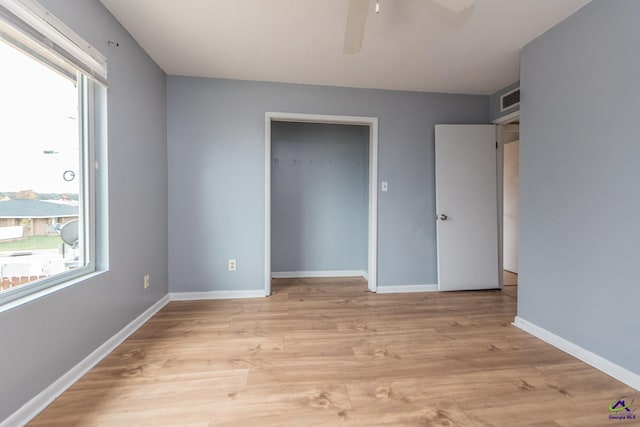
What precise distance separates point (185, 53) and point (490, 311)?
361 centimetres

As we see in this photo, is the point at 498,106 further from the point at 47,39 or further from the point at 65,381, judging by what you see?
the point at 65,381

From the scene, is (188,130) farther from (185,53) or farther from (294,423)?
(294,423)

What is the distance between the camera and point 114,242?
5.62ft

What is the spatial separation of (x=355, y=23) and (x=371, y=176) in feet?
5.47

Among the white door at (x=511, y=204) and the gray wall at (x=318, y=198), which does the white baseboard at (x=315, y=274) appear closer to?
the gray wall at (x=318, y=198)

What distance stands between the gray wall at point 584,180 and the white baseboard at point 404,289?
90cm

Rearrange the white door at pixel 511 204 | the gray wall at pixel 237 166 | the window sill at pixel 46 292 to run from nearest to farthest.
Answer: the window sill at pixel 46 292 → the gray wall at pixel 237 166 → the white door at pixel 511 204

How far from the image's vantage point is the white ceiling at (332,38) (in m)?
1.62

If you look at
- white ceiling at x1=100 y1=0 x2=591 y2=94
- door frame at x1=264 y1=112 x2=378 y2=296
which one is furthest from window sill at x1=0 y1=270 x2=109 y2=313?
white ceiling at x1=100 y1=0 x2=591 y2=94

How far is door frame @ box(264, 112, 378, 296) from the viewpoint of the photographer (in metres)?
2.61

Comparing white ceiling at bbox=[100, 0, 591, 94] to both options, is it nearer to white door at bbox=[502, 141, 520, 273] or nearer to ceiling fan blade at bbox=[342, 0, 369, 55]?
ceiling fan blade at bbox=[342, 0, 369, 55]

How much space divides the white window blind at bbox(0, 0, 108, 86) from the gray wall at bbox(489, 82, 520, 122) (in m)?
3.60

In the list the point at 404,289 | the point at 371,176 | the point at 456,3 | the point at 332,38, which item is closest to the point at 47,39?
the point at 332,38

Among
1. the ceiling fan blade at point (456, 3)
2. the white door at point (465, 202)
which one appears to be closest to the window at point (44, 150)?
the ceiling fan blade at point (456, 3)
